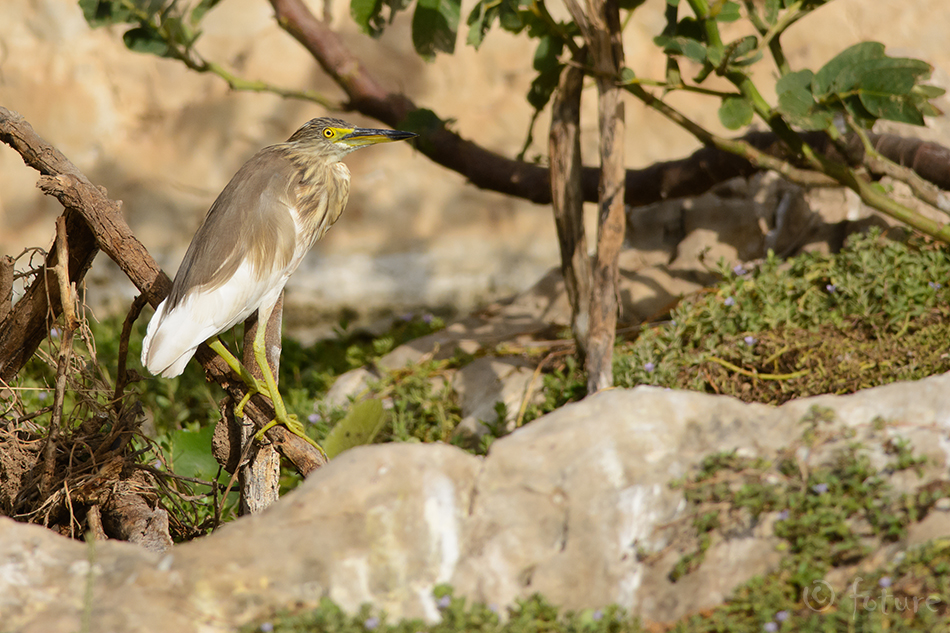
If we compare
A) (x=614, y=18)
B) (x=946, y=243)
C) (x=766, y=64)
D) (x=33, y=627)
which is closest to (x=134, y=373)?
(x=33, y=627)

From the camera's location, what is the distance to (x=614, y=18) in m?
3.66

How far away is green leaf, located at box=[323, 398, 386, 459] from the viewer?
3.41 meters

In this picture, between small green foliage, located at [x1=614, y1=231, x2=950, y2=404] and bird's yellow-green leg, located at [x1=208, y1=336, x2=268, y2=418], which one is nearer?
bird's yellow-green leg, located at [x1=208, y1=336, x2=268, y2=418]

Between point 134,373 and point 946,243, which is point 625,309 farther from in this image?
point 134,373

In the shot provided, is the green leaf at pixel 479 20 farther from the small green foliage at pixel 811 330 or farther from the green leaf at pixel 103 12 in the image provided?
the green leaf at pixel 103 12

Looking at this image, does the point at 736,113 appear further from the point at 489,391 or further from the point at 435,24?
the point at 489,391

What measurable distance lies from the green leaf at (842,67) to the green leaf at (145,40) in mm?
3045

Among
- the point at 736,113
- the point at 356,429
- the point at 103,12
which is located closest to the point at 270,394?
the point at 356,429

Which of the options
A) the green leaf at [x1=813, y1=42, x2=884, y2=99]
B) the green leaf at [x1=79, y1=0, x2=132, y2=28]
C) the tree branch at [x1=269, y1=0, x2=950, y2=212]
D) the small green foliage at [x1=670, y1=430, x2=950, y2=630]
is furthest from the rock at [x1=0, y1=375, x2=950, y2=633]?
the green leaf at [x1=79, y1=0, x2=132, y2=28]

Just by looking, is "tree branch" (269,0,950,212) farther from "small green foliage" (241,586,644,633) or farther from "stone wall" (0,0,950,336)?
"small green foliage" (241,586,644,633)

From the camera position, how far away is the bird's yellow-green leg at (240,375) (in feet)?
8.91

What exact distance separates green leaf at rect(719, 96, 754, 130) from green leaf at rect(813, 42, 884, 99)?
26cm

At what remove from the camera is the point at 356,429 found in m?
3.46

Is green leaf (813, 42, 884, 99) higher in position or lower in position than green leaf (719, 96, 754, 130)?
higher
